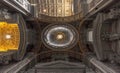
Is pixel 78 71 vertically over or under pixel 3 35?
under

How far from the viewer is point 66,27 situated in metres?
24.3

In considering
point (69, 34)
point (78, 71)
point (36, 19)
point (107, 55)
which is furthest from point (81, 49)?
point (78, 71)

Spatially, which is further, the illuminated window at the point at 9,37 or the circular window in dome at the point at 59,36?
the circular window in dome at the point at 59,36

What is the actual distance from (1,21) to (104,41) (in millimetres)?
6735

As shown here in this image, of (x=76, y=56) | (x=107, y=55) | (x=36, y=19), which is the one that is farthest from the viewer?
(x=76, y=56)

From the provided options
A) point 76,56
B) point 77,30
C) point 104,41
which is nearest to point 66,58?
point 76,56

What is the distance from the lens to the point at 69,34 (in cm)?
2491

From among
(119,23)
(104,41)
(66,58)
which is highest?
(119,23)

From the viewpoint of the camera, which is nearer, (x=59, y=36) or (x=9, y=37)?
(x=9, y=37)

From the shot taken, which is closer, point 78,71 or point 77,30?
point 78,71

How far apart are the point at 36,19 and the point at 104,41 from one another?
7.57m

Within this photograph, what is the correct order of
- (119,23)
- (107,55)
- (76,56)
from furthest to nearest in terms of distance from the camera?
1. (76,56)
2. (107,55)
3. (119,23)

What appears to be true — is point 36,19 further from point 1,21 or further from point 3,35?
point 1,21

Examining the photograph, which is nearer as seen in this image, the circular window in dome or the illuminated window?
the illuminated window
